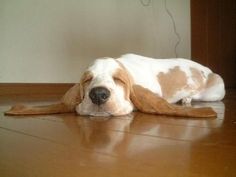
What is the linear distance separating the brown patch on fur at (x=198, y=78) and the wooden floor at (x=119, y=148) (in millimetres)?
711

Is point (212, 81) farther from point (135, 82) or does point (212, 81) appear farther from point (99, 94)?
point (99, 94)

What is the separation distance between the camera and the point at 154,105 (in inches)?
60.2

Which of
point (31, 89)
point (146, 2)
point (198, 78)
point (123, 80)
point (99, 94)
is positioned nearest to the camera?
point (99, 94)

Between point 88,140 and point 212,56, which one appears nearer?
point 88,140

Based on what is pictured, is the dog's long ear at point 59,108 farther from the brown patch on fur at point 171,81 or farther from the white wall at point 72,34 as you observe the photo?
Result: the white wall at point 72,34

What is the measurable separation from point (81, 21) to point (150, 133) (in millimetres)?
2190

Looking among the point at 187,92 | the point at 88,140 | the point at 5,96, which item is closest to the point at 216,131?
the point at 88,140

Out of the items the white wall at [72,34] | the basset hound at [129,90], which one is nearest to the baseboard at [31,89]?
the white wall at [72,34]

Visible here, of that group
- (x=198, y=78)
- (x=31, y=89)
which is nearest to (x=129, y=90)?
(x=198, y=78)

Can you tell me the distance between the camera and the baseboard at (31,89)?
268cm

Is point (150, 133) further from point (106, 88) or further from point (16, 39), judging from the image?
point (16, 39)

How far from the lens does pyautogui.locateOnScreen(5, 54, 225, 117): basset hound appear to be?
1.43 m

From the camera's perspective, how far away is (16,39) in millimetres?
2721

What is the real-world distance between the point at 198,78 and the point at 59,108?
2.95ft
